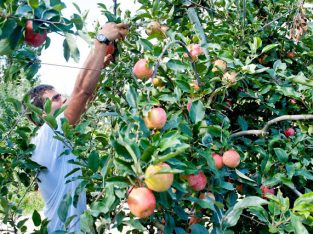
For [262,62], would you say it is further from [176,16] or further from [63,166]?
[63,166]

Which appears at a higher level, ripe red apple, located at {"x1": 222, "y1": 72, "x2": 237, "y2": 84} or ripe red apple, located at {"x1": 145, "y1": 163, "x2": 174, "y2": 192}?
ripe red apple, located at {"x1": 145, "y1": 163, "x2": 174, "y2": 192}

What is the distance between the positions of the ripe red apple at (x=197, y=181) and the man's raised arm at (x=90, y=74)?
2.56 feet

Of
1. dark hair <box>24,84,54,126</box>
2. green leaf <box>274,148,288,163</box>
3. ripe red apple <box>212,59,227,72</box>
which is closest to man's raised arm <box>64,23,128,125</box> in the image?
dark hair <box>24,84,54,126</box>

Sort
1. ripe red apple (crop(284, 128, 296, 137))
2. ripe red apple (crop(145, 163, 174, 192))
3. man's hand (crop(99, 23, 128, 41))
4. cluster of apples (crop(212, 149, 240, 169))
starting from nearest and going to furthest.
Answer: ripe red apple (crop(145, 163, 174, 192)) < cluster of apples (crop(212, 149, 240, 169)) < man's hand (crop(99, 23, 128, 41)) < ripe red apple (crop(284, 128, 296, 137))

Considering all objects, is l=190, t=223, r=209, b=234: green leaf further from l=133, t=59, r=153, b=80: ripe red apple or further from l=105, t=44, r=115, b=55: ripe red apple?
l=105, t=44, r=115, b=55: ripe red apple

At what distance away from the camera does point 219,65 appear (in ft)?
5.16

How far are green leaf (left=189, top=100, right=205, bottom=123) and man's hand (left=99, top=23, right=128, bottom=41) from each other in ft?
1.99

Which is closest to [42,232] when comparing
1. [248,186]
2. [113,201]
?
[113,201]

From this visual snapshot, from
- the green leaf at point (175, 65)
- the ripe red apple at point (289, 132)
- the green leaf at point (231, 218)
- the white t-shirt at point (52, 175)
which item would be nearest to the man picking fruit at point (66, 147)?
the white t-shirt at point (52, 175)

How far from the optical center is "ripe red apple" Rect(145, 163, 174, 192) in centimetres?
93

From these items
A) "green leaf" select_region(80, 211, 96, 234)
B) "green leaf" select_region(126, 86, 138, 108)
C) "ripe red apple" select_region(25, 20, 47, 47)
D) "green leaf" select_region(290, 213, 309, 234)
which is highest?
"ripe red apple" select_region(25, 20, 47, 47)

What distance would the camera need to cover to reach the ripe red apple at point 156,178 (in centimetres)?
93

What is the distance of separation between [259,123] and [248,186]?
489 millimetres

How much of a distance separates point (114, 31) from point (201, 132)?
2.23ft
